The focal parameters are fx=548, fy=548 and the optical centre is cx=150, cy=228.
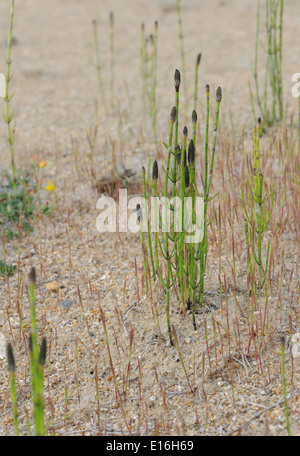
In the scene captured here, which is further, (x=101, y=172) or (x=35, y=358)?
(x=101, y=172)

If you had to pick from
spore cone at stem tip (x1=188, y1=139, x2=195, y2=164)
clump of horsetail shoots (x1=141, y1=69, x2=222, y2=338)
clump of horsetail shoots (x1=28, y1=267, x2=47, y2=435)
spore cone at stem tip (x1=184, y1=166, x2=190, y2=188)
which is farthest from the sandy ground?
→ spore cone at stem tip (x1=188, y1=139, x2=195, y2=164)

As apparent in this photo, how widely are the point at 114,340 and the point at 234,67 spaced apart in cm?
378

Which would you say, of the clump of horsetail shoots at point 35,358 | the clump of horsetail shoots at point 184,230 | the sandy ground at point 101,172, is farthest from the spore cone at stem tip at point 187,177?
the clump of horsetail shoots at point 35,358

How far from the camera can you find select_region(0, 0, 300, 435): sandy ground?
1.97m

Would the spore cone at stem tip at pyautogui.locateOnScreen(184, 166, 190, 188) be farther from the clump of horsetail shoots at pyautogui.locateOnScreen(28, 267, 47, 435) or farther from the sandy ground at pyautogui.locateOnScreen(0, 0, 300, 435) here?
the clump of horsetail shoots at pyautogui.locateOnScreen(28, 267, 47, 435)

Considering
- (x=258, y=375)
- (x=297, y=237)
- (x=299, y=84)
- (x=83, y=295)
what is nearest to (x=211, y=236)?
(x=297, y=237)

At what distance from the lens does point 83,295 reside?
8.57ft

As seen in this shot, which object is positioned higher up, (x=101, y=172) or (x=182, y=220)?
(x=101, y=172)

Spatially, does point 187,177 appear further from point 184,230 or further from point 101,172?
point 101,172

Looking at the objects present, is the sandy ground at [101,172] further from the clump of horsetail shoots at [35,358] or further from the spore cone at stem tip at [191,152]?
the spore cone at stem tip at [191,152]

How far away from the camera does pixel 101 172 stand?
3.64 m

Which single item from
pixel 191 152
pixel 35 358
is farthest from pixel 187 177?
pixel 35 358

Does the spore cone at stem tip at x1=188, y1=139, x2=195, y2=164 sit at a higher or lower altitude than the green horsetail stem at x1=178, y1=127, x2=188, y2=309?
higher

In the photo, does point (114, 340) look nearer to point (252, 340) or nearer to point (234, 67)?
point (252, 340)
